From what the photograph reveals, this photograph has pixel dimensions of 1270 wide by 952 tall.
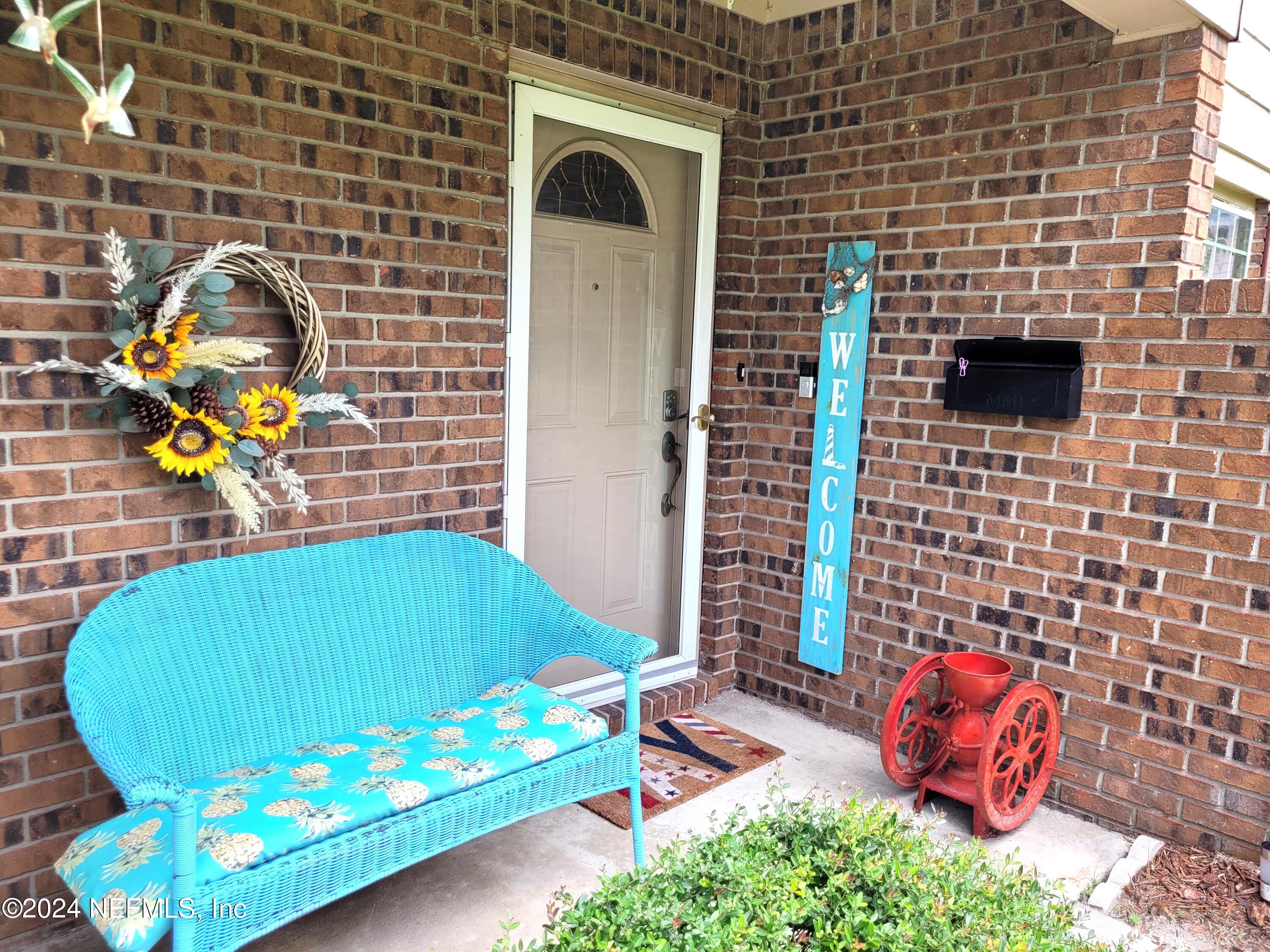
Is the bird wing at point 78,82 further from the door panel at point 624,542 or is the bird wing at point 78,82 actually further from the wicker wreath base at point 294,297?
the door panel at point 624,542

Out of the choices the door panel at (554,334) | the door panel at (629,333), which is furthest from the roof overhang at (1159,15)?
the door panel at (554,334)

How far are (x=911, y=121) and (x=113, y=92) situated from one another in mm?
2958

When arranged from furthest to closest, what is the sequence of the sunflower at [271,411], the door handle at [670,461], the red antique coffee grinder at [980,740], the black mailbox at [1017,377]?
the door handle at [670,461], the black mailbox at [1017,377], the red antique coffee grinder at [980,740], the sunflower at [271,411]

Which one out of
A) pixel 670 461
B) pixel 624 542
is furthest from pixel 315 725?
pixel 670 461

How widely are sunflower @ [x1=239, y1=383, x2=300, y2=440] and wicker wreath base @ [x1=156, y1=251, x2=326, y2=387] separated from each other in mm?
98

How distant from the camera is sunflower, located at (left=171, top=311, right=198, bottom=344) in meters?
2.29

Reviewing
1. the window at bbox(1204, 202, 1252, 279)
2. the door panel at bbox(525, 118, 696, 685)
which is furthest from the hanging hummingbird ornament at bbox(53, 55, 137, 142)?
the window at bbox(1204, 202, 1252, 279)

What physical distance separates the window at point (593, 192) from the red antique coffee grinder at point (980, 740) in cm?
199

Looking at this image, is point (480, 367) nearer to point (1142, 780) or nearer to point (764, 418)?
point (764, 418)

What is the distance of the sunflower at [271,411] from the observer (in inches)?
96.6

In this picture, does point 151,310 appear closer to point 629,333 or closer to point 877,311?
point 629,333

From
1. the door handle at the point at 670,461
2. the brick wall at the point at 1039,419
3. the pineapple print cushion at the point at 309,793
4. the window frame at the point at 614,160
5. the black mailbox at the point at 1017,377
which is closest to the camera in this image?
the pineapple print cushion at the point at 309,793

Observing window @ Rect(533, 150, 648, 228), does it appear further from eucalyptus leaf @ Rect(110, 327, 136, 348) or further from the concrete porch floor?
the concrete porch floor

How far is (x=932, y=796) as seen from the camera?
3.15 meters
